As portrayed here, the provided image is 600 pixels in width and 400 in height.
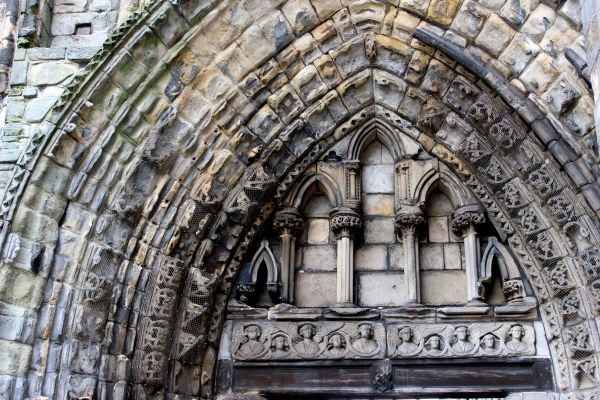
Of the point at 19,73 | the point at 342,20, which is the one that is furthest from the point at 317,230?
the point at 19,73

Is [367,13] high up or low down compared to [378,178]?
up

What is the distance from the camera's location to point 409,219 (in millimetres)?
6309

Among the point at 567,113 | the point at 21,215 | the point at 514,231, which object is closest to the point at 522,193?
the point at 514,231

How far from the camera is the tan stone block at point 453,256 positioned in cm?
634

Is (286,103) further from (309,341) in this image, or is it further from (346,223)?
(309,341)

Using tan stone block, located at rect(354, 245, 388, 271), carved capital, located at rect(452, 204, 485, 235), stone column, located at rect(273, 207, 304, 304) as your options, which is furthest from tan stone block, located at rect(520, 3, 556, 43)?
stone column, located at rect(273, 207, 304, 304)

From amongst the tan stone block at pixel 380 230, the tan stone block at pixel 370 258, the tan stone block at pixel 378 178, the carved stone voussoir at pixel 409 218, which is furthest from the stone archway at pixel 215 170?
the tan stone block at pixel 370 258

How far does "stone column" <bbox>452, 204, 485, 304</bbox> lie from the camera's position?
6.15m

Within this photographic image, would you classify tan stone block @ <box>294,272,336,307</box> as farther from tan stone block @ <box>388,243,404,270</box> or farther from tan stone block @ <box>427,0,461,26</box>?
tan stone block @ <box>427,0,461,26</box>

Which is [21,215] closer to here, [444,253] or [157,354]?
[157,354]

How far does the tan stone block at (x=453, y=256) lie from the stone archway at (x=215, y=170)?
37 centimetres

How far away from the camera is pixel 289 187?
6.60 meters

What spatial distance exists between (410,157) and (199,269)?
6.01ft

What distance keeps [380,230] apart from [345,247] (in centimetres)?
34
